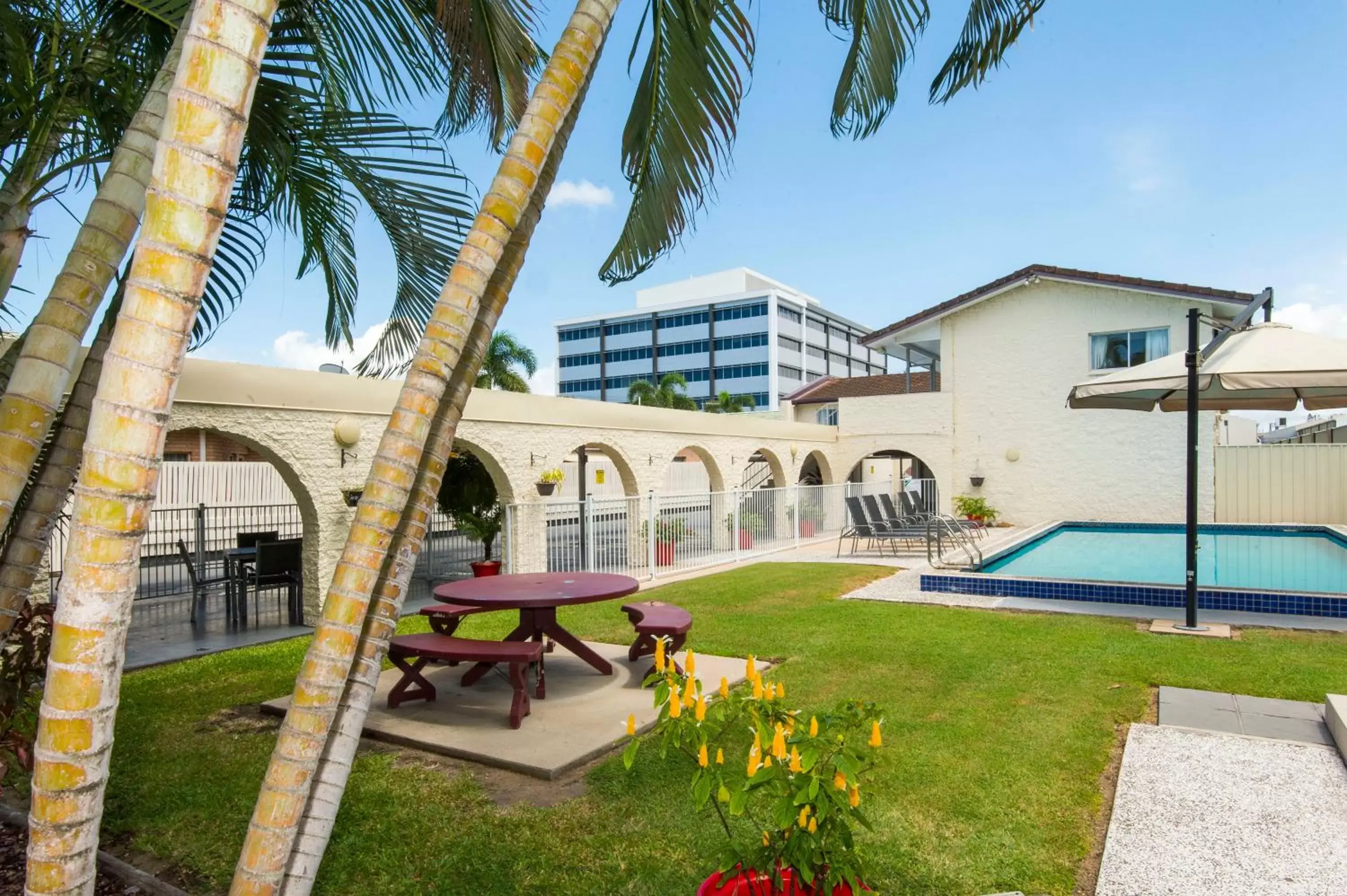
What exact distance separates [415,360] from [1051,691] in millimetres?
5362

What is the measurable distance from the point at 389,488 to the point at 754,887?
154cm

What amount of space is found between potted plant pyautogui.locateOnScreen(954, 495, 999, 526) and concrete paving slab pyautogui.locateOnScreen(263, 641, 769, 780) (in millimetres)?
14225

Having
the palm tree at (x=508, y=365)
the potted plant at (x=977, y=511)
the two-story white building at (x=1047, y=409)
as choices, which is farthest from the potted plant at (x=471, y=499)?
the palm tree at (x=508, y=365)

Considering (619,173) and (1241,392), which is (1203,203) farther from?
(619,173)

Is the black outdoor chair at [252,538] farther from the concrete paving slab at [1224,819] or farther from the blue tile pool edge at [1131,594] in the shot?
the concrete paving slab at [1224,819]

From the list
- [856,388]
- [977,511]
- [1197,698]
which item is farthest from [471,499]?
Result: [856,388]

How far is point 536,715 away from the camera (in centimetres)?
537

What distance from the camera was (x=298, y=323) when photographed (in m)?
5.08

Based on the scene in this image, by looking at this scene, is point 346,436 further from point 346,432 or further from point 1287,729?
point 1287,729

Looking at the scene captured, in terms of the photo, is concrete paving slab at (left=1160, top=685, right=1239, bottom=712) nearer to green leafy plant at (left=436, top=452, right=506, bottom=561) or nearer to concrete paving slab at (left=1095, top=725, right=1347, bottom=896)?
concrete paving slab at (left=1095, top=725, right=1347, bottom=896)

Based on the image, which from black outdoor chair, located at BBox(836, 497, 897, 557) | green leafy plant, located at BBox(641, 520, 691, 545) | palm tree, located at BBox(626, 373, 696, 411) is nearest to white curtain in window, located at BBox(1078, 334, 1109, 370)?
black outdoor chair, located at BBox(836, 497, 897, 557)

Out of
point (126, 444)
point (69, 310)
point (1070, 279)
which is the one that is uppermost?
point (1070, 279)

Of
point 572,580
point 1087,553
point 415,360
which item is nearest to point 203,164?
point 415,360

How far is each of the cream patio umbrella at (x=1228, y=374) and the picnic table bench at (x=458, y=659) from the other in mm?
6251
